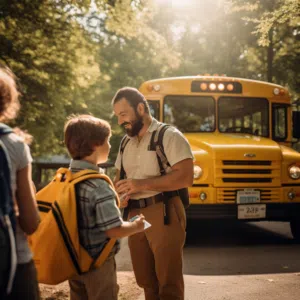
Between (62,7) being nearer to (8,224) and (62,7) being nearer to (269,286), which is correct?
(269,286)

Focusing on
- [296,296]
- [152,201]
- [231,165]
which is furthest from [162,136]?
[231,165]

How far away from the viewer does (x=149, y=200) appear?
11.9 feet

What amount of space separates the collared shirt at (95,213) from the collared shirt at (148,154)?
102 centimetres

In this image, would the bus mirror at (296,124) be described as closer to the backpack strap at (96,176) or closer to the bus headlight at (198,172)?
the bus headlight at (198,172)

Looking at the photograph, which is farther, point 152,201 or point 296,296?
point 296,296

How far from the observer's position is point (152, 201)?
3.62m

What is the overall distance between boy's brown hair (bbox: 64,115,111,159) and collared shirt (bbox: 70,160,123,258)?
186 millimetres

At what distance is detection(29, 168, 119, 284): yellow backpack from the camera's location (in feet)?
8.07

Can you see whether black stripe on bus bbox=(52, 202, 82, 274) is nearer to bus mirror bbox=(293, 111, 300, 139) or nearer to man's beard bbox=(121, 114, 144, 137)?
man's beard bbox=(121, 114, 144, 137)

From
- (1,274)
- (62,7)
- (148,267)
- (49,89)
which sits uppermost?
(62,7)

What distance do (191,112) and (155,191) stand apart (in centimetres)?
515

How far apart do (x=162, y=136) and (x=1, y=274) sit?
191 cm

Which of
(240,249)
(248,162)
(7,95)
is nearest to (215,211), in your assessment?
(240,249)

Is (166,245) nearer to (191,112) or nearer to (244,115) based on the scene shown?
(191,112)
